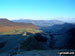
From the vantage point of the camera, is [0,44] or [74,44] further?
[0,44]

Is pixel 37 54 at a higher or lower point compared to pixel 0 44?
higher

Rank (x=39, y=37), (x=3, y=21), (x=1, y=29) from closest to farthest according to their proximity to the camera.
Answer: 1. (x=39, y=37)
2. (x=1, y=29)
3. (x=3, y=21)

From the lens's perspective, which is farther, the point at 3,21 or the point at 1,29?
the point at 3,21

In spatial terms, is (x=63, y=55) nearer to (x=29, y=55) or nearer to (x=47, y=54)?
(x=47, y=54)

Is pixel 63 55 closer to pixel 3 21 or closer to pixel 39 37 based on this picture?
pixel 39 37

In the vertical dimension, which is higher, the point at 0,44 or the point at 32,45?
the point at 32,45

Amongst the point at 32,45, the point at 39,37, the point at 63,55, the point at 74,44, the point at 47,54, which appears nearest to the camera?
the point at 63,55

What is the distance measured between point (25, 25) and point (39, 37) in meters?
34.2

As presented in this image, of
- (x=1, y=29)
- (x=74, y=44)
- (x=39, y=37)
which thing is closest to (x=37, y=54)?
(x=74, y=44)

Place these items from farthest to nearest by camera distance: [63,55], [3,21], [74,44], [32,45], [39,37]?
1. [3,21]
2. [39,37]
3. [74,44]
4. [32,45]
5. [63,55]

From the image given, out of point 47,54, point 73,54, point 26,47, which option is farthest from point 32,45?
point 73,54

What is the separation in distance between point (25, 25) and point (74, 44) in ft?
124

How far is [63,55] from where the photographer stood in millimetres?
8789

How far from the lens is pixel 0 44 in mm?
19141
